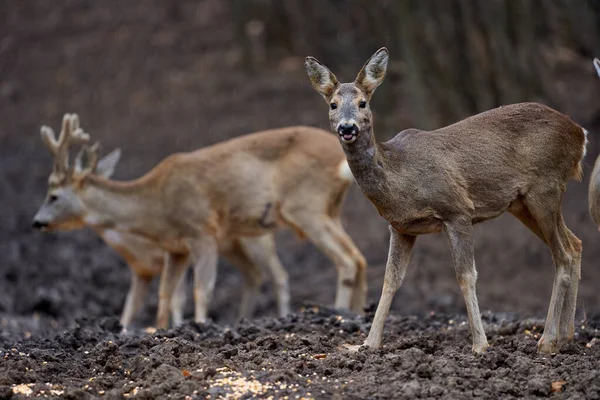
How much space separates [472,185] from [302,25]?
1597 cm

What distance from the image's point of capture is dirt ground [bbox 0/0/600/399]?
6.86 m

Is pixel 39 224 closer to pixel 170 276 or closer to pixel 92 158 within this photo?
pixel 92 158

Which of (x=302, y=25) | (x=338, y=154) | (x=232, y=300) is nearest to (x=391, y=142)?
(x=338, y=154)

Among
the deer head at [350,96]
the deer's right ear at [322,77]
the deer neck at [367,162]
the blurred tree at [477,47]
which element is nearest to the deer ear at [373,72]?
the deer head at [350,96]

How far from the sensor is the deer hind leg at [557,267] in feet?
25.4

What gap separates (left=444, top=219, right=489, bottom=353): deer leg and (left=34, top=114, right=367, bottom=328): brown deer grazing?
15.7 ft

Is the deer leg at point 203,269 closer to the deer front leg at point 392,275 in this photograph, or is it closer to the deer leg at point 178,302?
the deer leg at point 178,302

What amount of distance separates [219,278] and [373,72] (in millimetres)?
8670

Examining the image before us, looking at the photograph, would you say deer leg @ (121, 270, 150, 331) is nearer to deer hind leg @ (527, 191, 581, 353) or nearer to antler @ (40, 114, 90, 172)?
antler @ (40, 114, 90, 172)

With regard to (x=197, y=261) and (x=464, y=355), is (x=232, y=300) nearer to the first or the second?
(x=197, y=261)

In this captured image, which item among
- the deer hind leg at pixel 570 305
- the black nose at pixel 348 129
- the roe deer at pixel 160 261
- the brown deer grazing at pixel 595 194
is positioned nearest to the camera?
the black nose at pixel 348 129

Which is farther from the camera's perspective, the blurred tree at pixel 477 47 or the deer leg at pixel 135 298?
the blurred tree at pixel 477 47

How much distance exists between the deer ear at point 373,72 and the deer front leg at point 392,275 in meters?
1.04

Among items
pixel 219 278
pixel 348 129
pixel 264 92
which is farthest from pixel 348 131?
pixel 264 92
